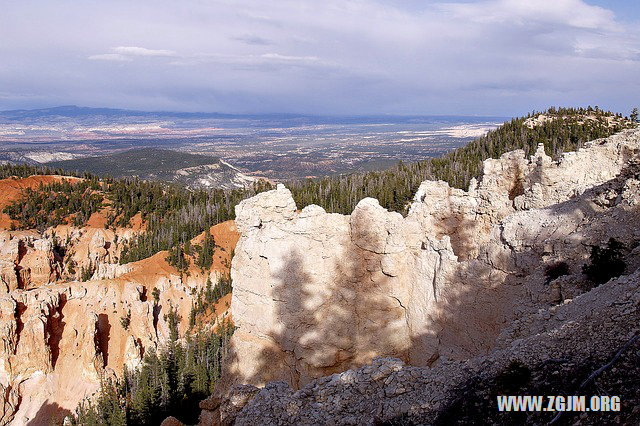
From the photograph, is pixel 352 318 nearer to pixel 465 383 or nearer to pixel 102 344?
pixel 465 383

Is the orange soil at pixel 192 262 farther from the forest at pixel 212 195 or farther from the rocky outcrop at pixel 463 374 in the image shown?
the rocky outcrop at pixel 463 374

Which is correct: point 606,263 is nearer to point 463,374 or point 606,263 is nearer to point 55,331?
point 463,374

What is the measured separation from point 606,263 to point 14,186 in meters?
88.5

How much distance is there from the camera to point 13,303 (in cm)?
3725

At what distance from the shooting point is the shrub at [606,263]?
11852 mm

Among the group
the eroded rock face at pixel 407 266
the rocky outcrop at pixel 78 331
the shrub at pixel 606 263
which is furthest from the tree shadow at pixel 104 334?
the shrub at pixel 606 263

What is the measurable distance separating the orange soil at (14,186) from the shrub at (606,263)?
73.8m

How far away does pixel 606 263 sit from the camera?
12.0 m

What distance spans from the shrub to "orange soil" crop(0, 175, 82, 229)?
2904 inches

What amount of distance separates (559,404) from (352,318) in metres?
10.9

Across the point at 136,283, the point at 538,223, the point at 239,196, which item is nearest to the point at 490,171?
the point at 538,223

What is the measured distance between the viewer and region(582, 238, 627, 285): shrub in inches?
467

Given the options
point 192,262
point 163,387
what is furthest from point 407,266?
point 192,262

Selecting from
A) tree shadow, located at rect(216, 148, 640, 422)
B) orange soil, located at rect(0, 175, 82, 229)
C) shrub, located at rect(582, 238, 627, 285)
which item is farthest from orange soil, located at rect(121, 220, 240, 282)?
shrub, located at rect(582, 238, 627, 285)
